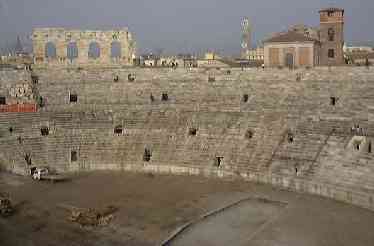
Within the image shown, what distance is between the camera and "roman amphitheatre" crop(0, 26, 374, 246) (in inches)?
726

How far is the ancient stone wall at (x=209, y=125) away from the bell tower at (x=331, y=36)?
50.9 ft

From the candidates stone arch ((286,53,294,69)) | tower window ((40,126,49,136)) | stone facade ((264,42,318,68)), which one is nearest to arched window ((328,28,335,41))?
stone facade ((264,42,318,68))

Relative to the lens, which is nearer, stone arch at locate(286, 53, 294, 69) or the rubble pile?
the rubble pile

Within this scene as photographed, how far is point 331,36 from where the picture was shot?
141 ft

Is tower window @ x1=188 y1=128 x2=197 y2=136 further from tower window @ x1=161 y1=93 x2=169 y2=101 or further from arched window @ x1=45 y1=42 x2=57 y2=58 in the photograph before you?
arched window @ x1=45 y1=42 x2=57 y2=58

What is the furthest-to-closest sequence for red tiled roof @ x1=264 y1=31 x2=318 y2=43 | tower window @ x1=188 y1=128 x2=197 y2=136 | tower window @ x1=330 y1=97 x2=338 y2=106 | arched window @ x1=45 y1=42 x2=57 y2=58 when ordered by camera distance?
red tiled roof @ x1=264 y1=31 x2=318 y2=43 → arched window @ x1=45 y1=42 x2=57 y2=58 → tower window @ x1=188 y1=128 x2=197 y2=136 → tower window @ x1=330 y1=97 x2=338 y2=106

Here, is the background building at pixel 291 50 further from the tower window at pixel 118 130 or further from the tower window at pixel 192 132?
the tower window at pixel 118 130

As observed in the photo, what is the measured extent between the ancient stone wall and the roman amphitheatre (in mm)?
79

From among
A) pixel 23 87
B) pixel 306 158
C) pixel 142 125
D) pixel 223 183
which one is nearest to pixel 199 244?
pixel 223 183

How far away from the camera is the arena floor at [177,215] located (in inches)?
677

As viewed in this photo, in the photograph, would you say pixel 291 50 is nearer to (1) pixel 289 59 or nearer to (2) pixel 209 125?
(1) pixel 289 59

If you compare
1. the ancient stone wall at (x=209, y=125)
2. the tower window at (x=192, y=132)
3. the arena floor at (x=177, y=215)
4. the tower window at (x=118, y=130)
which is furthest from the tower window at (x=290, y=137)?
the tower window at (x=118, y=130)

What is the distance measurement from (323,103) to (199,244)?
47.8 feet

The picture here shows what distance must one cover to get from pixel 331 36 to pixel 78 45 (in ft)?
81.2
